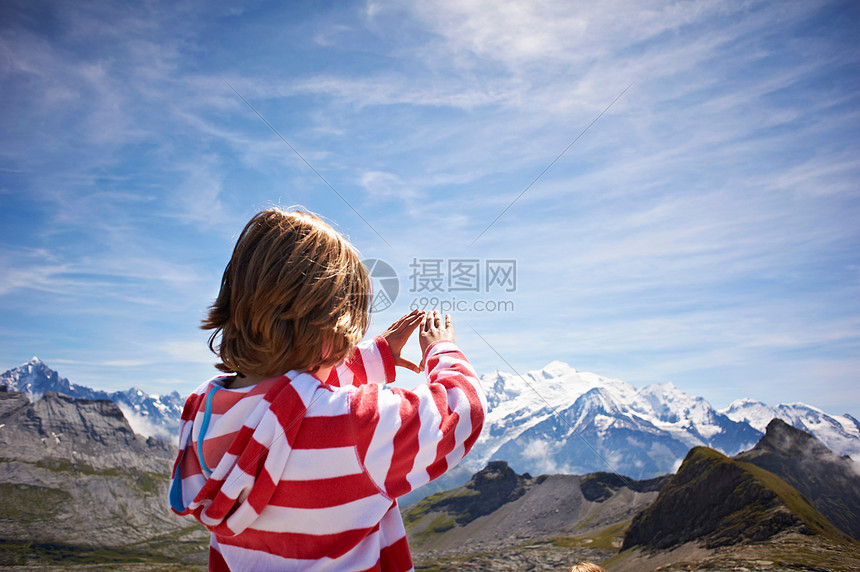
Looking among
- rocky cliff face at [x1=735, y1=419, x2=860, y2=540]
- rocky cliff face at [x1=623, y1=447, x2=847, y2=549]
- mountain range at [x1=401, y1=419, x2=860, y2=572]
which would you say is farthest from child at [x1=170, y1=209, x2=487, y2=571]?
A: rocky cliff face at [x1=735, y1=419, x2=860, y2=540]

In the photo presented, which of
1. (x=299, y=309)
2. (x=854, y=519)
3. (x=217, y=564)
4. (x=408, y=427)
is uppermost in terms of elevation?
(x=299, y=309)

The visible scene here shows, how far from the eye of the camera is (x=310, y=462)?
2318 mm

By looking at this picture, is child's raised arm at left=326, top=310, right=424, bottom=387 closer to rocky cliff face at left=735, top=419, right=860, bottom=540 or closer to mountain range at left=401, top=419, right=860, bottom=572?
mountain range at left=401, top=419, right=860, bottom=572

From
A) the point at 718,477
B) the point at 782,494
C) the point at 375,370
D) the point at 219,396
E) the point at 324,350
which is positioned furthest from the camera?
the point at 718,477

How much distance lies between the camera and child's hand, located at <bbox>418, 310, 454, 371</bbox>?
330cm

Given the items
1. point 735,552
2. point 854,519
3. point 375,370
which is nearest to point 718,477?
point 735,552

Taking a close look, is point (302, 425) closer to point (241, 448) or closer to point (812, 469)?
point (241, 448)

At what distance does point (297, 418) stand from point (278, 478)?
0.28 meters

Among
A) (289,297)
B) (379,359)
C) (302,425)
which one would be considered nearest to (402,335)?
(379,359)

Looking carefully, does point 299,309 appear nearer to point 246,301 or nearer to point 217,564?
point 246,301

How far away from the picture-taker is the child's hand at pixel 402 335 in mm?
3592

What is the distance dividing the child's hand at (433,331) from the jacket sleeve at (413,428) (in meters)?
0.66

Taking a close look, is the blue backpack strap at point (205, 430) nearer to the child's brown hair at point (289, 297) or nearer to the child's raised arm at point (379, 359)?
the child's brown hair at point (289, 297)

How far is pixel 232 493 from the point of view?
2.28m
